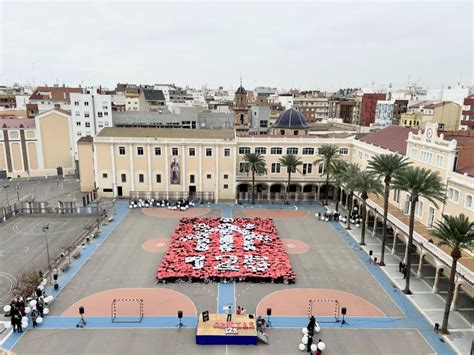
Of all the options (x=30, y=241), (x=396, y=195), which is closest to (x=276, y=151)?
(x=396, y=195)

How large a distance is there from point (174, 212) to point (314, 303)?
3377 cm

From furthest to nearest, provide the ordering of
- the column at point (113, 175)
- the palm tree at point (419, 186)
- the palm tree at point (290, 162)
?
the column at point (113, 175) → the palm tree at point (290, 162) → the palm tree at point (419, 186)

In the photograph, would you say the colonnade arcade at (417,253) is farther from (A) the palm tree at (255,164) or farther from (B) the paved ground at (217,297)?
(A) the palm tree at (255,164)

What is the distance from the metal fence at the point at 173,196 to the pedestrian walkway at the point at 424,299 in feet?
94.7

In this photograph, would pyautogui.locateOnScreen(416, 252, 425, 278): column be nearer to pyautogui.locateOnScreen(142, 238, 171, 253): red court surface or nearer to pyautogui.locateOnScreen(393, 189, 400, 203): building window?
pyautogui.locateOnScreen(393, 189, 400, 203): building window

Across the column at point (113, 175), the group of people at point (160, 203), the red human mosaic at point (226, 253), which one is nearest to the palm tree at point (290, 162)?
the red human mosaic at point (226, 253)

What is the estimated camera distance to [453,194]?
40906 millimetres

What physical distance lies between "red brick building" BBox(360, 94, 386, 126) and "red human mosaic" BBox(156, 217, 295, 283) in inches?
4193

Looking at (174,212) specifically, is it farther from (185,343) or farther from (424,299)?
(424,299)

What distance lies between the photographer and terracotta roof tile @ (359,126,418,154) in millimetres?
57469

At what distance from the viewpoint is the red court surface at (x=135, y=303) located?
33.7m

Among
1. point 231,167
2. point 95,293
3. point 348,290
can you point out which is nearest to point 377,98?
point 231,167

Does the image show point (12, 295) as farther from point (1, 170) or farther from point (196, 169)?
point (1, 170)

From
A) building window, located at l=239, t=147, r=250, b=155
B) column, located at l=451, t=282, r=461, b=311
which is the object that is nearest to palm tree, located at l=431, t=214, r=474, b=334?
column, located at l=451, t=282, r=461, b=311
